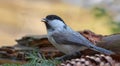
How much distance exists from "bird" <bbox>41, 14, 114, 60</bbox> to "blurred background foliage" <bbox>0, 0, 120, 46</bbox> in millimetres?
1856

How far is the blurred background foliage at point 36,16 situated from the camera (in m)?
3.64

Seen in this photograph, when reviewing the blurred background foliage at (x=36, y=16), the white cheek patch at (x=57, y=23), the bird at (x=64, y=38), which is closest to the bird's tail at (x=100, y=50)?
the bird at (x=64, y=38)

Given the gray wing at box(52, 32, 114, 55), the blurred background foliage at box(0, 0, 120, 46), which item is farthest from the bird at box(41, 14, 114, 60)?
the blurred background foliage at box(0, 0, 120, 46)

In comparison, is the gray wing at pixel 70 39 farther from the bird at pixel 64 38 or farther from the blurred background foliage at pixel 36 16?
the blurred background foliage at pixel 36 16

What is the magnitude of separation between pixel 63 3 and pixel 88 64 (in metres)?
3.80

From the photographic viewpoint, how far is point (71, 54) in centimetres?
130

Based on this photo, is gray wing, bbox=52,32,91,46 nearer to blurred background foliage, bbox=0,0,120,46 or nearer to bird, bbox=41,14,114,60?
bird, bbox=41,14,114,60

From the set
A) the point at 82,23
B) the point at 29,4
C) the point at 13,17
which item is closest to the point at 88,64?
the point at 82,23

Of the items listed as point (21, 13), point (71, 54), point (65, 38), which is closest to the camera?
point (71, 54)

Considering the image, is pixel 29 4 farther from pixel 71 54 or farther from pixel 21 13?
pixel 71 54

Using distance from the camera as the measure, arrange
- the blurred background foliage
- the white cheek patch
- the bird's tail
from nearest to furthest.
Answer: the bird's tail < the white cheek patch < the blurred background foliage

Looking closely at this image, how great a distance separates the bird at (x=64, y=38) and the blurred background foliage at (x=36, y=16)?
186 centimetres

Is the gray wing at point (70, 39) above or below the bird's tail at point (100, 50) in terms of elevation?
above

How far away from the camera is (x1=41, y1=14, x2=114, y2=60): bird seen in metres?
1.30
